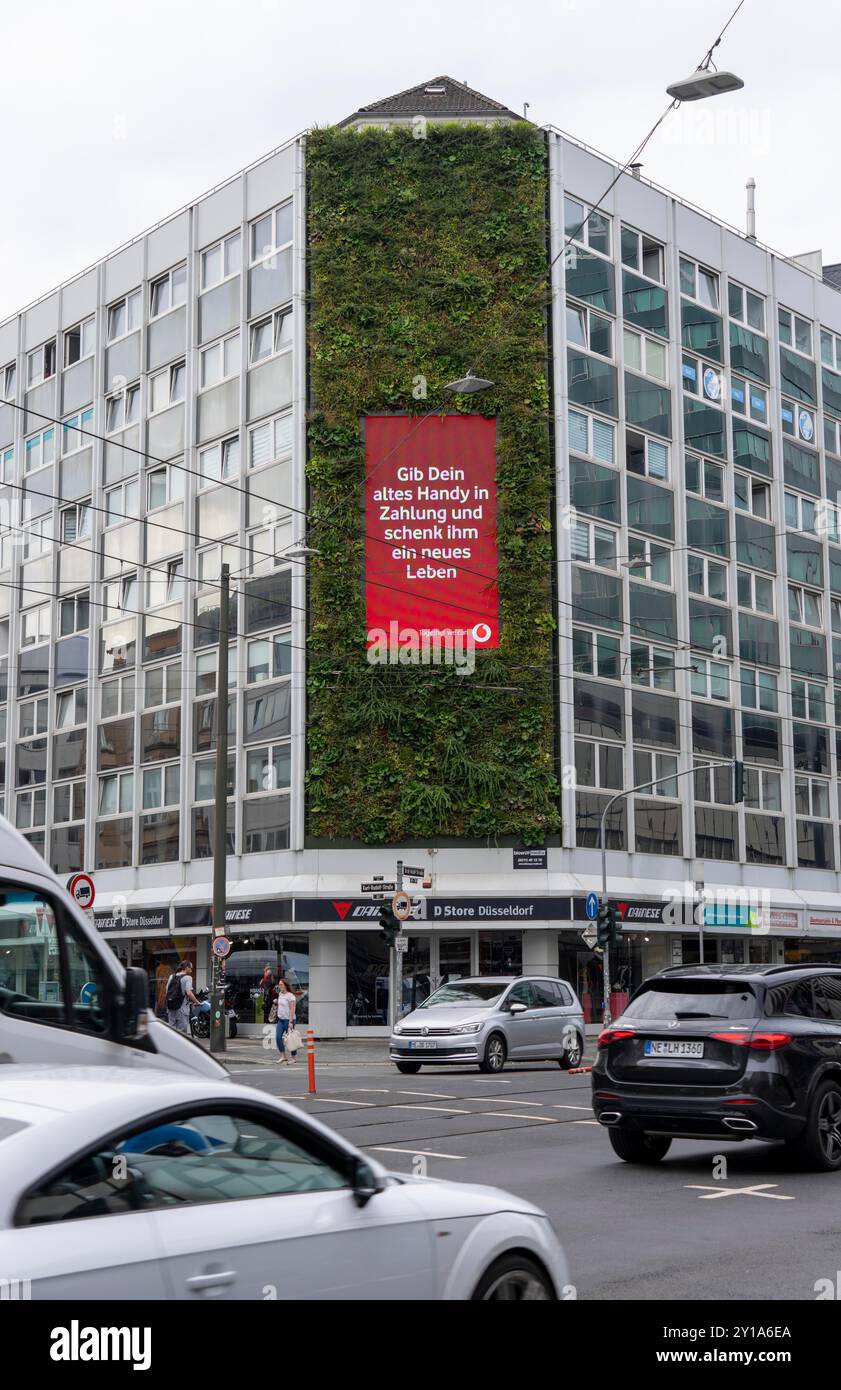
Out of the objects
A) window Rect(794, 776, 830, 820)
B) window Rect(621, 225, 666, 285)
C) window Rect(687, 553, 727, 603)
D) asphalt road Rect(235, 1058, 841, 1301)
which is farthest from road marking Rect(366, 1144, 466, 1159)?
window Rect(794, 776, 830, 820)

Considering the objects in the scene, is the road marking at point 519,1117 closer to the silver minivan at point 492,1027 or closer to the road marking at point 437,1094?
the road marking at point 437,1094

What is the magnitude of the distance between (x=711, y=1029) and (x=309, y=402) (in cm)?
3037

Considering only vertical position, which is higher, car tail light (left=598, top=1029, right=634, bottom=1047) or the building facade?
the building facade

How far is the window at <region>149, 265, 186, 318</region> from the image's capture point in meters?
45.9

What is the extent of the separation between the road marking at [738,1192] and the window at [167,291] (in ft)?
125

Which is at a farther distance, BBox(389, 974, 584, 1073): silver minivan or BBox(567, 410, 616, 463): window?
BBox(567, 410, 616, 463): window

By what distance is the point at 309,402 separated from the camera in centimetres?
4050

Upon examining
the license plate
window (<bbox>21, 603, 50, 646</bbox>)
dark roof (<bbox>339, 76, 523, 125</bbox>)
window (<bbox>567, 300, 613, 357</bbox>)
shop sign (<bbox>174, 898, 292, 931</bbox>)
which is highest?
dark roof (<bbox>339, 76, 523, 125</bbox>)

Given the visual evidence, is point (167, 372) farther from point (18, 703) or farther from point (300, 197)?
point (18, 703)

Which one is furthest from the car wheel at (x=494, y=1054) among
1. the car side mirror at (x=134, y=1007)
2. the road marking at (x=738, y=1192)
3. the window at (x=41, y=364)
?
the window at (x=41, y=364)

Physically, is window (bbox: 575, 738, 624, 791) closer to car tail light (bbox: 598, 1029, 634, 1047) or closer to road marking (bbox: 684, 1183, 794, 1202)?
car tail light (bbox: 598, 1029, 634, 1047)

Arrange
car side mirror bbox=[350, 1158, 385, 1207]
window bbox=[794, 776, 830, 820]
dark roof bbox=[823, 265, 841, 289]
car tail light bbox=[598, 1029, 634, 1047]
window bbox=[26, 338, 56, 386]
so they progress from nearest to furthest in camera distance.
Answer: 1. car side mirror bbox=[350, 1158, 385, 1207]
2. car tail light bbox=[598, 1029, 634, 1047]
3. window bbox=[794, 776, 830, 820]
4. window bbox=[26, 338, 56, 386]
5. dark roof bbox=[823, 265, 841, 289]

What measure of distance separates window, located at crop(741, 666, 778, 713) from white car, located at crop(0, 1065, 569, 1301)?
41854 mm
